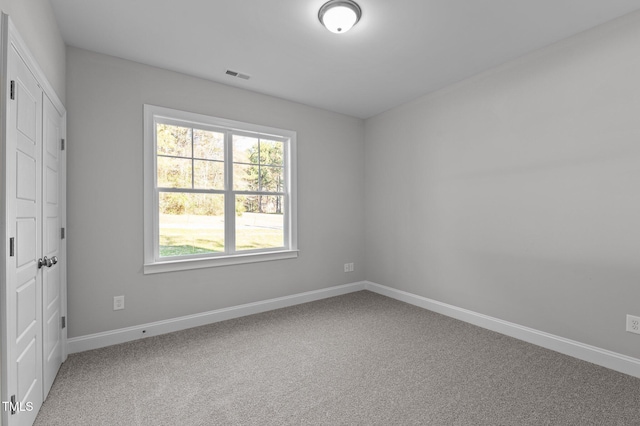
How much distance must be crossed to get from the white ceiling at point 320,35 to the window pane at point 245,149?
0.65 m

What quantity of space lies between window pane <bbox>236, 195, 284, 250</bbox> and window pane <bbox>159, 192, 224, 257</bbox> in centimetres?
24

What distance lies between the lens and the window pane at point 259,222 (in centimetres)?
376

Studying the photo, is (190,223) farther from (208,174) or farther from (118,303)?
(118,303)

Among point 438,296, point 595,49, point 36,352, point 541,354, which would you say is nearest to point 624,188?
point 595,49

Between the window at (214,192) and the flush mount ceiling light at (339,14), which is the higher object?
the flush mount ceiling light at (339,14)

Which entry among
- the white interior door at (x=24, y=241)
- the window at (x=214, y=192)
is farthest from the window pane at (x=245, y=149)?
the white interior door at (x=24, y=241)

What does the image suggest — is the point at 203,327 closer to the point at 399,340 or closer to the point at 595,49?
the point at 399,340

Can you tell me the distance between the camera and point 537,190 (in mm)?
2861

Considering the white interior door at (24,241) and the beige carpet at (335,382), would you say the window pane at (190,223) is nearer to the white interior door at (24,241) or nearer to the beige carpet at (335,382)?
the beige carpet at (335,382)

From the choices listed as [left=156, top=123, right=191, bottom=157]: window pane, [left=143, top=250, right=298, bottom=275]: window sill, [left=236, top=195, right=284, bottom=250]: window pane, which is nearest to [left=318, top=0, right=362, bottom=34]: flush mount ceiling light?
[left=156, top=123, right=191, bottom=157]: window pane

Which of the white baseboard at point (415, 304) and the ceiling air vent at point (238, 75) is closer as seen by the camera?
the white baseboard at point (415, 304)

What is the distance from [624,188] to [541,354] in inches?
59.7

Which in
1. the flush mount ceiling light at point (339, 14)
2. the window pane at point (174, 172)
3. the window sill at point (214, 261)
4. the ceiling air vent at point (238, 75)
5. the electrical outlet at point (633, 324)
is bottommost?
the electrical outlet at point (633, 324)

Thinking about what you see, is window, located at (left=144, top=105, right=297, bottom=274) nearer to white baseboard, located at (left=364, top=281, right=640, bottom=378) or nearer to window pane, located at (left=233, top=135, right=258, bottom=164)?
window pane, located at (left=233, top=135, right=258, bottom=164)
